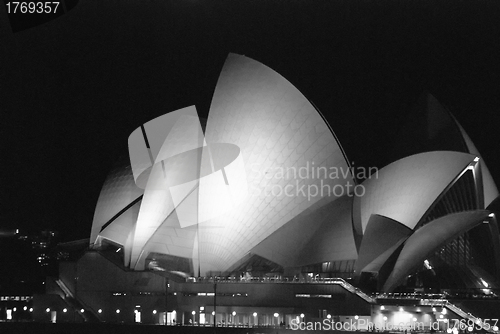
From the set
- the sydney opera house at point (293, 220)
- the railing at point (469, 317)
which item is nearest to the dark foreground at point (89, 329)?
the sydney opera house at point (293, 220)

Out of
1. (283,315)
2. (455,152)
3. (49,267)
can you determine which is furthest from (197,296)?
(49,267)

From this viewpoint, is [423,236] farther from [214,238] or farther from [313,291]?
[214,238]

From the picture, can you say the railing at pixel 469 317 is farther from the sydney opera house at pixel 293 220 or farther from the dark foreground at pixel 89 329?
the dark foreground at pixel 89 329

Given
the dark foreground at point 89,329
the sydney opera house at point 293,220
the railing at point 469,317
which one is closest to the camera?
the railing at point 469,317

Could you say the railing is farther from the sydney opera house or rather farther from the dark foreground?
the dark foreground

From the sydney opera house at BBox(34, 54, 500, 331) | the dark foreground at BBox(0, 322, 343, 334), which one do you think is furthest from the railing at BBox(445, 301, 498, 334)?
the dark foreground at BBox(0, 322, 343, 334)

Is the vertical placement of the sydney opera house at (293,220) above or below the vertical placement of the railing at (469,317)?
above

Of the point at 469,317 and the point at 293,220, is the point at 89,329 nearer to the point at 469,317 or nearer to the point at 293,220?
the point at 293,220

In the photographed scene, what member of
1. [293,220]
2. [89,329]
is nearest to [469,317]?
[293,220]
